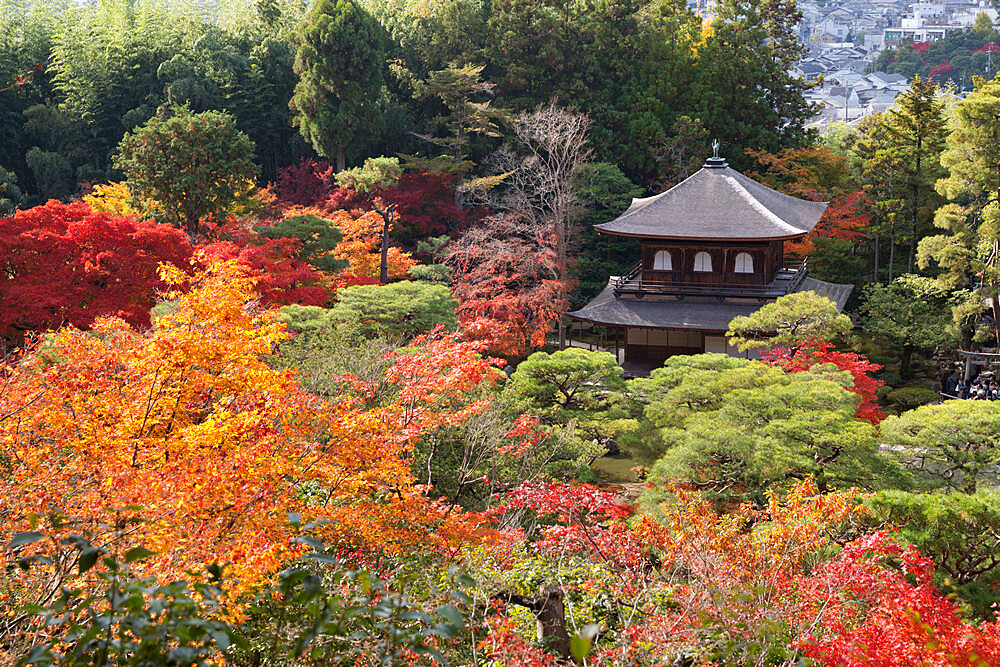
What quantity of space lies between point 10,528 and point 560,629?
14.1ft

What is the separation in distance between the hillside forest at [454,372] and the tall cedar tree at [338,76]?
13cm

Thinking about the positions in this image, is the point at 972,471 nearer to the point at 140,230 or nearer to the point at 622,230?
the point at 622,230

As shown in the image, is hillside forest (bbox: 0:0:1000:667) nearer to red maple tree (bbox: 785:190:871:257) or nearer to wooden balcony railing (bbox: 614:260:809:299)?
red maple tree (bbox: 785:190:871:257)

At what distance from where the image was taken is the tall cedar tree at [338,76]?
3047 cm

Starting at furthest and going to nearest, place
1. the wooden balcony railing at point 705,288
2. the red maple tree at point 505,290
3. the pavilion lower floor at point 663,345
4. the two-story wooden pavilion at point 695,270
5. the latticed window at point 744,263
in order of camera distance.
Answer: the red maple tree at point 505,290 < the latticed window at point 744,263 < the pavilion lower floor at point 663,345 < the wooden balcony railing at point 705,288 < the two-story wooden pavilion at point 695,270

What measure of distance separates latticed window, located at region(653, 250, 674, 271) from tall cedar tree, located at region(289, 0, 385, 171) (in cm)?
1413

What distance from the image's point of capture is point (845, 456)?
11.1m

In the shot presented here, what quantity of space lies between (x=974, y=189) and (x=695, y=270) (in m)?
7.40

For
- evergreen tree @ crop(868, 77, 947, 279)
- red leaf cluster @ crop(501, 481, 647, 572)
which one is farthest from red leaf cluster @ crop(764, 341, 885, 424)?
evergreen tree @ crop(868, 77, 947, 279)

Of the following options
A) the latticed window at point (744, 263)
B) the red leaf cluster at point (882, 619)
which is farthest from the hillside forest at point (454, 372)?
the latticed window at point (744, 263)

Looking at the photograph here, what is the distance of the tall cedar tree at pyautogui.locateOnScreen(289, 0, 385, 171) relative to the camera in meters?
30.5

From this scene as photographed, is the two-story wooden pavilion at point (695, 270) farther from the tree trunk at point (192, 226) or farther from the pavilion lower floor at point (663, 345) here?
the tree trunk at point (192, 226)

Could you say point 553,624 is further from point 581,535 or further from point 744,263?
point 744,263

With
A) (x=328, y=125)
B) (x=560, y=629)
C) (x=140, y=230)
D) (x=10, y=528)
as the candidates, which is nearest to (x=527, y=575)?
(x=560, y=629)
